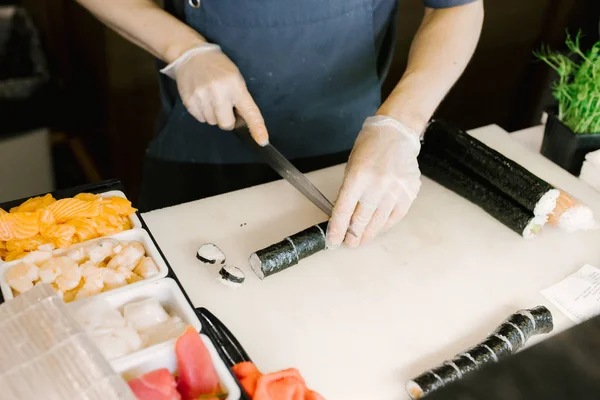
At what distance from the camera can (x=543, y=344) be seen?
75 cm

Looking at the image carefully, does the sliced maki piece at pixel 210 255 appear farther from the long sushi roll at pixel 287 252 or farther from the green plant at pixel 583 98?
the green plant at pixel 583 98

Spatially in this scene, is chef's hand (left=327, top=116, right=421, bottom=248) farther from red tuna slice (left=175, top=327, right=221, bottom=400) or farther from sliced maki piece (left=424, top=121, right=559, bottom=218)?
red tuna slice (left=175, top=327, right=221, bottom=400)

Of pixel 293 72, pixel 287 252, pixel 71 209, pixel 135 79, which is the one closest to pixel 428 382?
pixel 287 252

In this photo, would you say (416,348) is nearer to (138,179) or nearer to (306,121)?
(306,121)

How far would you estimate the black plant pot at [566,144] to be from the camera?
1346mm

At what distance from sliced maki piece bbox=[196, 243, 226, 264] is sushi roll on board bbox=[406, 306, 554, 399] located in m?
0.39

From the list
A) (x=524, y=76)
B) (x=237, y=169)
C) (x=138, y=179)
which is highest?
(x=237, y=169)

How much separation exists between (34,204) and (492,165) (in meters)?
0.85

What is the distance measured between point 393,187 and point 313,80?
1.33 ft

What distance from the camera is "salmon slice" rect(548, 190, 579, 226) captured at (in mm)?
1163

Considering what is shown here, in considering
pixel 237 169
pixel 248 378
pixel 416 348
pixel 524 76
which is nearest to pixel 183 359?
pixel 248 378

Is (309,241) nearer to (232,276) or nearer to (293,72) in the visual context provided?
(232,276)

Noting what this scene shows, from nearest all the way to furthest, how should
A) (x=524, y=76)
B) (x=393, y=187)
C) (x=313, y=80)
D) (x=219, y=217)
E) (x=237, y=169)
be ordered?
(x=393, y=187), (x=219, y=217), (x=313, y=80), (x=237, y=169), (x=524, y=76)

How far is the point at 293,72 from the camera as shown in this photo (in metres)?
1.33
